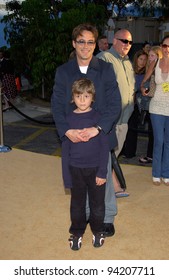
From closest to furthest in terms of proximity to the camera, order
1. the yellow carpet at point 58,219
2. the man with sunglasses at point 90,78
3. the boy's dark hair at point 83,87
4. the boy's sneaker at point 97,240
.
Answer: the boy's dark hair at point 83,87
the man with sunglasses at point 90,78
the yellow carpet at point 58,219
the boy's sneaker at point 97,240

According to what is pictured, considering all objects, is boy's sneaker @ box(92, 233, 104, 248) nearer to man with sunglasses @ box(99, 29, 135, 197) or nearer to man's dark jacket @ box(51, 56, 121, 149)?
man's dark jacket @ box(51, 56, 121, 149)

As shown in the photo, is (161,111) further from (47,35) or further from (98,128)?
(47,35)

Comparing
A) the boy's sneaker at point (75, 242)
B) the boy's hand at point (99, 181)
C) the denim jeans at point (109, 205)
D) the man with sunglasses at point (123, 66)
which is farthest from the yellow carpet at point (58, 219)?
the man with sunglasses at point (123, 66)

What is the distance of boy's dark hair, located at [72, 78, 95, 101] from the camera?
3279mm

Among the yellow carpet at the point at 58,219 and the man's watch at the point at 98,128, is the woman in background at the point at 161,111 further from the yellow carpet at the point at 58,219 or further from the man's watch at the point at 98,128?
the man's watch at the point at 98,128

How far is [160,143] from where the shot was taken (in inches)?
205

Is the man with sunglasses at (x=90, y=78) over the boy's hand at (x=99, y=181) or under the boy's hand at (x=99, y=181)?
over

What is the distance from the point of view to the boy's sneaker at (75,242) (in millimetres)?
3660

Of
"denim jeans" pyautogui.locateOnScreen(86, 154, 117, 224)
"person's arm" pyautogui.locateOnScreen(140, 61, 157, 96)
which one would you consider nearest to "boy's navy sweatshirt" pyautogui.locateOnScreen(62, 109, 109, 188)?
"denim jeans" pyautogui.locateOnScreen(86, 154, 117, 224)

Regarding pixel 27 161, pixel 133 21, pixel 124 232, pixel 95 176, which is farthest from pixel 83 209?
pixel 133 21

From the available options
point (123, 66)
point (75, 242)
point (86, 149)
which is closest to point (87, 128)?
point (86, 149)

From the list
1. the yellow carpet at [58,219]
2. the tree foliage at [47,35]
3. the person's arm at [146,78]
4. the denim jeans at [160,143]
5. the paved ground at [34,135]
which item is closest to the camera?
the yellow carpet at [58,219]

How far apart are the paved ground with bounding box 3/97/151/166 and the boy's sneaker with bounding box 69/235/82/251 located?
285cm

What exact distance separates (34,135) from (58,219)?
417cm
